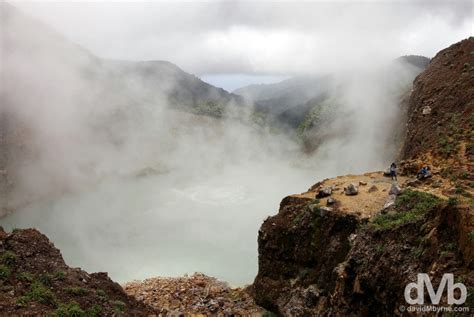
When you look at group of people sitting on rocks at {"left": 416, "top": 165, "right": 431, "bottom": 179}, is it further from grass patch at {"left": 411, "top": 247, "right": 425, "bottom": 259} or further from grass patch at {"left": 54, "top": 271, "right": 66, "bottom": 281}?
grass patch at {"left": 54, "top": 271, "right": 66, "bottom": 281}

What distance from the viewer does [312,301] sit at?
1461cm

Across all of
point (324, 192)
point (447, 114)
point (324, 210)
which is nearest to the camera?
point (324, 210)

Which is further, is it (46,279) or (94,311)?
(46,279)

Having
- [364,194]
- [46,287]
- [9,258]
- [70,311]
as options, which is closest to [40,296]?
[46,287]

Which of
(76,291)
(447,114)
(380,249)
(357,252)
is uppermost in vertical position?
(447,114)

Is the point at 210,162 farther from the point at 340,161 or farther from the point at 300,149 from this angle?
the point at 340,161

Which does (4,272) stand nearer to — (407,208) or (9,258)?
(9,258)

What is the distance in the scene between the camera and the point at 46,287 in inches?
538

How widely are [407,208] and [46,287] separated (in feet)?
42.2

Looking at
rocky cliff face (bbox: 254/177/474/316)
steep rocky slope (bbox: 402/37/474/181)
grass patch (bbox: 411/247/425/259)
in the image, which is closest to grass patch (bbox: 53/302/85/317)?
rocky cliff face (bbox: 254/177/474/316)

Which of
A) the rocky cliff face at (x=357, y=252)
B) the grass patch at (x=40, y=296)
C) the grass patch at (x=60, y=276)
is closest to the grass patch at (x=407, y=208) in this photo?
the rocky cliff face at (x=357, y=252)

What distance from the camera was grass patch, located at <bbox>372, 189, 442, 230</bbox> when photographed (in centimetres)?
1238

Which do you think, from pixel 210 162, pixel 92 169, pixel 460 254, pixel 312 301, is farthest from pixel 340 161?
pixel 460 254

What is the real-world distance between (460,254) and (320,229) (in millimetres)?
7068
